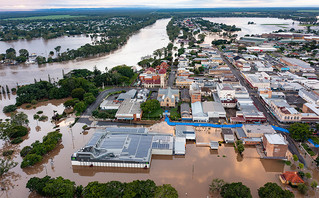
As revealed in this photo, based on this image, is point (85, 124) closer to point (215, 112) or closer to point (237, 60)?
point (215, 112)

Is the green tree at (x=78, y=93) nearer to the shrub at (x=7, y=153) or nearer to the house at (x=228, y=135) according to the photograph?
the shrub at (x=7, y=153)

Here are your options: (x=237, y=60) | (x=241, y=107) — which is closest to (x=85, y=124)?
(x=241, y=107)

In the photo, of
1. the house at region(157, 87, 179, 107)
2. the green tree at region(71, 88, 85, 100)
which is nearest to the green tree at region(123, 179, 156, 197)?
the house at region(157, 87, 179, 107)

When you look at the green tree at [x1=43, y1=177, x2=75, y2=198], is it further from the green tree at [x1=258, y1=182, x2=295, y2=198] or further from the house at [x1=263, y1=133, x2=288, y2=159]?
the house at [x1=263, y1=133, x2=288, y2=159]

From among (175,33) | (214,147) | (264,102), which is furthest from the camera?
(175,33)

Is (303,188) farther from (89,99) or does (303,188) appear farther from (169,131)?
(89,99)

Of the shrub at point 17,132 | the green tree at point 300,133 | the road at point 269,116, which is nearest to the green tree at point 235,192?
the road at point 269,116
